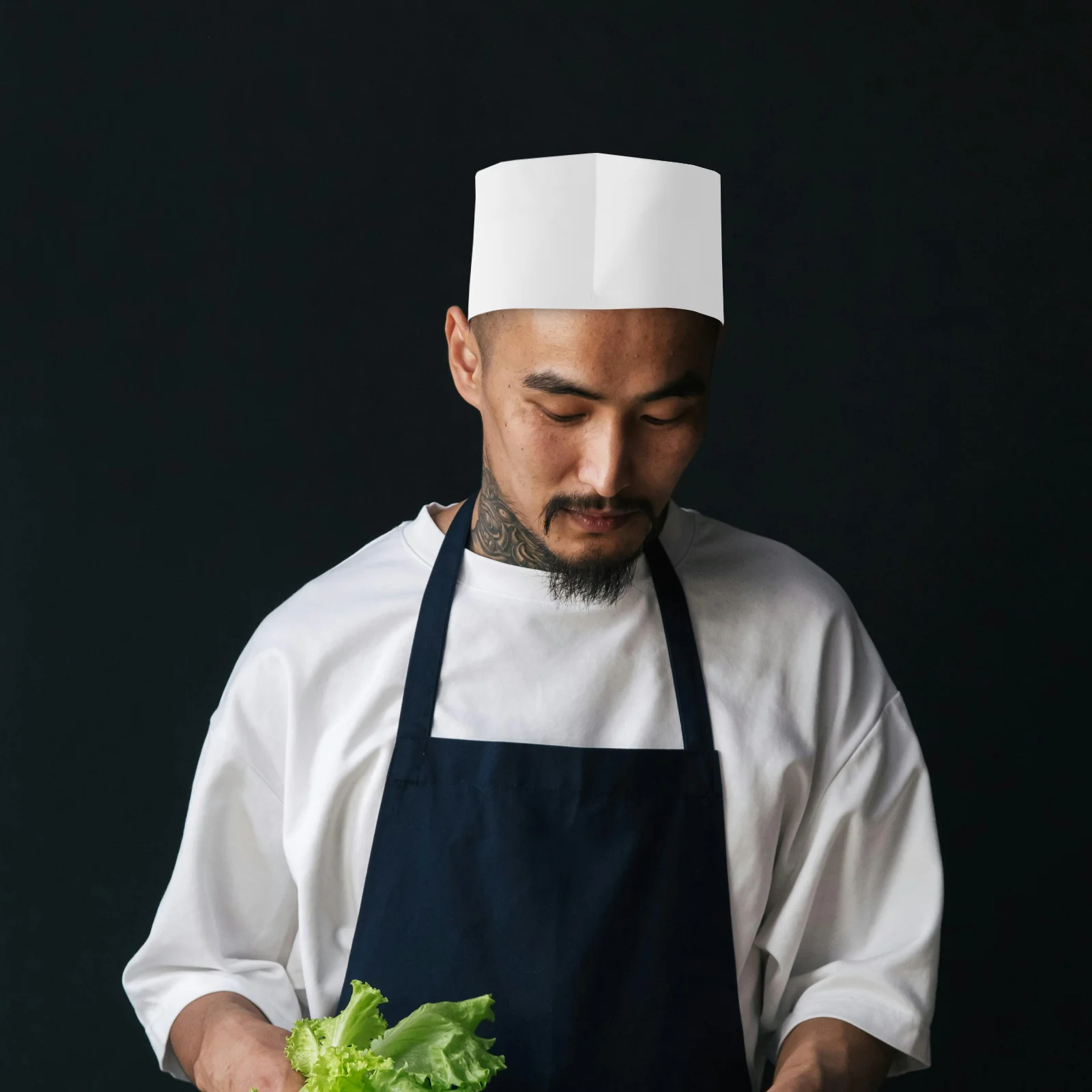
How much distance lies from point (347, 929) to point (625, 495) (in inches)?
24.6

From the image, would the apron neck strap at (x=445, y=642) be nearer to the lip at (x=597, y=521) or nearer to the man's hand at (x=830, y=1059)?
the lip at (x=597, y=521)

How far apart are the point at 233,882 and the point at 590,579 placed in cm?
58

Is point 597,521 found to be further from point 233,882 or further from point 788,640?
point 233,882

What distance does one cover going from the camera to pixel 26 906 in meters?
2.48

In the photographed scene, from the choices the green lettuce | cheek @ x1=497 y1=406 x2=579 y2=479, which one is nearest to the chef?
cheek @ x1=497 y1=406 x2=579 y2=479

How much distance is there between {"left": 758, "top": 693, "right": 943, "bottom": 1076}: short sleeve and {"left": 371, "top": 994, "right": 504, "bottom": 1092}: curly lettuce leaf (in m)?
0.41

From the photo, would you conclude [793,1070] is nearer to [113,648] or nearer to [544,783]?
[544,783]

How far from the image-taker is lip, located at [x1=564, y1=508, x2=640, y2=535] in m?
1.67

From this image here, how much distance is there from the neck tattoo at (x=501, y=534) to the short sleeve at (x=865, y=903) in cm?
46

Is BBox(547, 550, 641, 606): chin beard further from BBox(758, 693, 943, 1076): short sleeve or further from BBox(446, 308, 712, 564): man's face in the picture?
BBox(758, 693, 943, 1076): short sleeve

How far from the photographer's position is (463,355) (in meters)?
1.81

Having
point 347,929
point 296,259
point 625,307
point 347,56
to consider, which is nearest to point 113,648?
point 296,259

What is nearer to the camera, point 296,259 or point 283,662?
point 283,662

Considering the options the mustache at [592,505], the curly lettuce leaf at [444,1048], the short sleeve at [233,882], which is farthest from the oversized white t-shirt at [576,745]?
the curly lettuce leaf at [444,1048]
